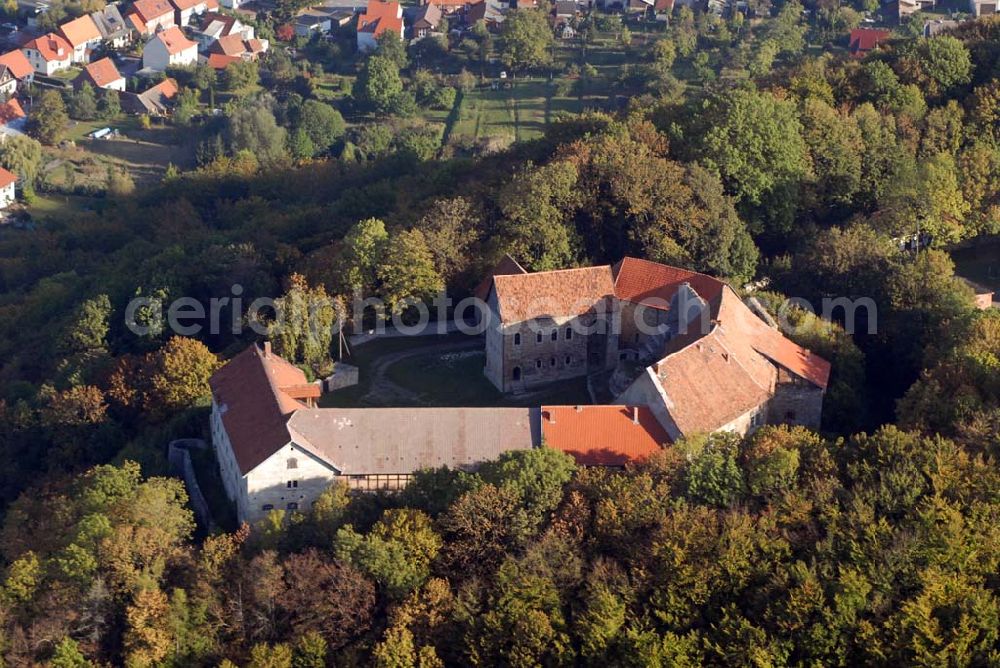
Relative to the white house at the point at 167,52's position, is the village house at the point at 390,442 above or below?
above

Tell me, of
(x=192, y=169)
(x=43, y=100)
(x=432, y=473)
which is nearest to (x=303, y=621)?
(x=432, y=473)

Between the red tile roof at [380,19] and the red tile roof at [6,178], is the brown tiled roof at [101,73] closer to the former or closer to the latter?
the red tile roof at [6,178]

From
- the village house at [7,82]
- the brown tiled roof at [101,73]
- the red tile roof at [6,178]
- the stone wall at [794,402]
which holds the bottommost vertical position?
the village house at [7,82]

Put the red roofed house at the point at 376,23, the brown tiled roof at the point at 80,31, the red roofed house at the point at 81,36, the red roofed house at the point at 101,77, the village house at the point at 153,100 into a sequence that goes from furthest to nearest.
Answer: the brown tiled roof at the point at 80,31, the red roofed house at the point at 81,36, the red roofed house at the point at 376,23, the red roofed house at the point at 101,77, the village house at the point at 153,100

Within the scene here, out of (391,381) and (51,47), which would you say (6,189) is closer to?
(51,47)

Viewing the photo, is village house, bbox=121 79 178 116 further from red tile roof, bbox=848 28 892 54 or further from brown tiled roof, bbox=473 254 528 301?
brown tiled roof, bbox=473 254 528 301

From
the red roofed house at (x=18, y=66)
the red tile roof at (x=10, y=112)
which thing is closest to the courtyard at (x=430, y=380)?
the red tile roof at (x=10, y=112)
